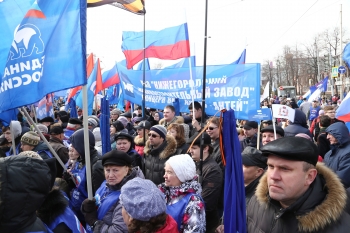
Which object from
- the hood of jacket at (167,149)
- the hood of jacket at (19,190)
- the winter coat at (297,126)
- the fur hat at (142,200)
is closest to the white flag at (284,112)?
the winter coat at (297,126)

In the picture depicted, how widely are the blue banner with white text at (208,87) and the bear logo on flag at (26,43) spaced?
8.89 ft

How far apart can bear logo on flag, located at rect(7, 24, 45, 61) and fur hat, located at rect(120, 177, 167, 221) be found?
1.82 m

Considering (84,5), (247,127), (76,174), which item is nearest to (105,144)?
(76,174)

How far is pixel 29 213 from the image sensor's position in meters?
1.89

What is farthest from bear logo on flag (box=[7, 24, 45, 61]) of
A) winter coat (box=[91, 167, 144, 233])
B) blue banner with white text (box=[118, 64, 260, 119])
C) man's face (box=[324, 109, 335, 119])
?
man's face (box=[324, 109, 335, 119])

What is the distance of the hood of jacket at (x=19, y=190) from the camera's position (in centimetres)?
179

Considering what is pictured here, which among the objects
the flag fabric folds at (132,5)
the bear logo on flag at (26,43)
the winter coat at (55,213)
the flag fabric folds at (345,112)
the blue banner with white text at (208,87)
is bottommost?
the winter coat at (55,213)

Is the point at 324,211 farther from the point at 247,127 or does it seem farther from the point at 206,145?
the point at 247,127

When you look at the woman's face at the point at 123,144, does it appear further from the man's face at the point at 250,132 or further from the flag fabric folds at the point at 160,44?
the man's face at the point at 250,132

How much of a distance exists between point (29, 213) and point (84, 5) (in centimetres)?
216

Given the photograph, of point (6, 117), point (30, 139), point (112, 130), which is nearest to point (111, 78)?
point (112, 130)

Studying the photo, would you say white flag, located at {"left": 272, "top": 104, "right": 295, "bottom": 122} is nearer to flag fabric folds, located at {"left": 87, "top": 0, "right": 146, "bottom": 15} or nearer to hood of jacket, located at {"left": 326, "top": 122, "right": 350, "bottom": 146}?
hood of jacket, located at {"left": 326, "top": 122, "right": 350, "bottom": 146}

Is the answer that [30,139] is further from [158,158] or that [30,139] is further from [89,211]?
[89,211]

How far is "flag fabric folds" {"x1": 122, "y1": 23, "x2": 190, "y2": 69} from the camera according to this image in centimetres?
704
